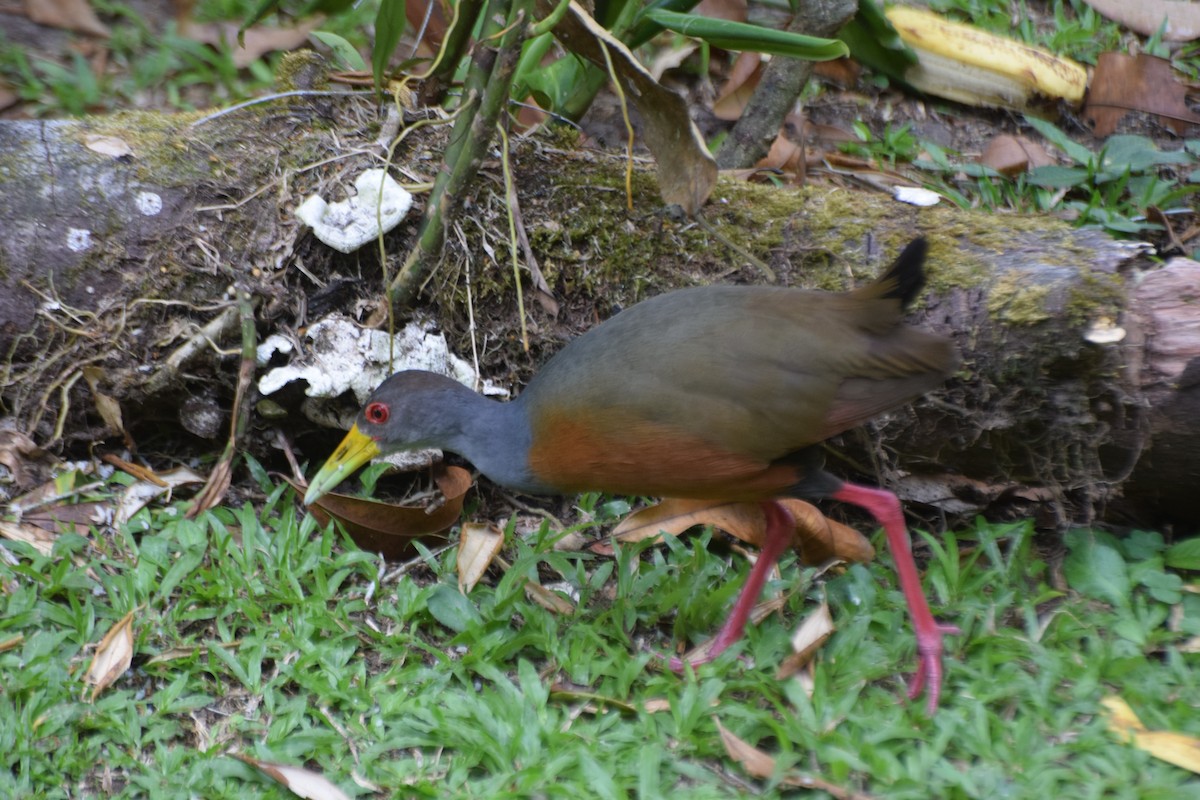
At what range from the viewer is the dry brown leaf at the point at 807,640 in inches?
131

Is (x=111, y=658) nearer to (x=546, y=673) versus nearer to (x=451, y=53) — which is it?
(x=546, y=673)

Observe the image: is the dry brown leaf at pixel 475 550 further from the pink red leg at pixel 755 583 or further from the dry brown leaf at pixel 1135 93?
the dry brown leaf at pixel 1135 93

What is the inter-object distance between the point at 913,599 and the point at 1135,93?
3618 millimetres

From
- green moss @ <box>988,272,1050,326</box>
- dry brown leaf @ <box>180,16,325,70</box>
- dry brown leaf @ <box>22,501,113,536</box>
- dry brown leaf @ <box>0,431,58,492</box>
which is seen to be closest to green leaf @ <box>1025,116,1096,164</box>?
green moss @ <box>988,272,1050,326</box>

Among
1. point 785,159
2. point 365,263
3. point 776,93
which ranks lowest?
point 365,263

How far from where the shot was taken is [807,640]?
3.39m

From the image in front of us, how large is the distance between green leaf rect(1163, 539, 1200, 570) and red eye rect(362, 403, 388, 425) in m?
2.62

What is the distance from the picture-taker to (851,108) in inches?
234

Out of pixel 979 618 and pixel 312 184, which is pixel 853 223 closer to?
pixel 979 618

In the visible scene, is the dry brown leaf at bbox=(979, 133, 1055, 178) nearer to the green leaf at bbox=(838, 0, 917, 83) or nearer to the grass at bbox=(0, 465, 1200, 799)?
the green leaf at bbox=(838, 0, 917, 83)

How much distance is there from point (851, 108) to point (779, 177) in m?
1.09

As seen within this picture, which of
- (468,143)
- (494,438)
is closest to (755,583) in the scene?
(494,438)

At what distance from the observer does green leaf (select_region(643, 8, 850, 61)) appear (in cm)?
360

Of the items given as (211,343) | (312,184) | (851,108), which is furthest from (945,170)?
(211,343)
